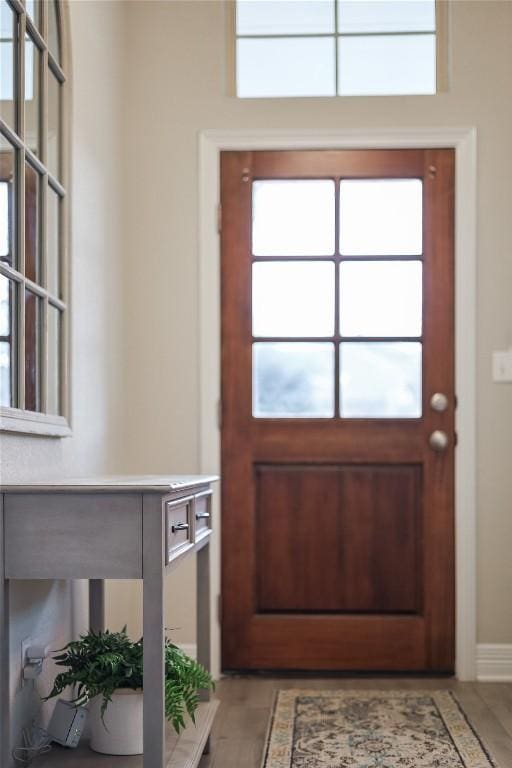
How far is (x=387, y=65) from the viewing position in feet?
12.8

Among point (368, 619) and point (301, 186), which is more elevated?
point (301, 186)

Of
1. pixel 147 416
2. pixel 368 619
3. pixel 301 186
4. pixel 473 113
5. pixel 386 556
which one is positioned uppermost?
pixel 473 113

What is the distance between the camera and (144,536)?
2174 mm

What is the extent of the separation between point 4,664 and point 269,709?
1.32 meters

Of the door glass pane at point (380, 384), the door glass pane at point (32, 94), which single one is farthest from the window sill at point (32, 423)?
the door glass pane at point (380, 384)

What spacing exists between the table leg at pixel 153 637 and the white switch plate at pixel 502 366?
78.1 inches

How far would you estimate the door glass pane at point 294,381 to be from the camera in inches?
152

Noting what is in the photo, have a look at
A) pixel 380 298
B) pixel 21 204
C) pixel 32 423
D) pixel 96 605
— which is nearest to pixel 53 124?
pixel 21 204

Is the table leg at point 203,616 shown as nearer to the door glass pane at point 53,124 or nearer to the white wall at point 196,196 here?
the white wall at point 196,196

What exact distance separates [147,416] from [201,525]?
107cm

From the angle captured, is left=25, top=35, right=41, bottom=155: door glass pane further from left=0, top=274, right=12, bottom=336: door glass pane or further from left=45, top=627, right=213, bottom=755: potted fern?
left=45, top=627, right=213, bottom=755: potted fern

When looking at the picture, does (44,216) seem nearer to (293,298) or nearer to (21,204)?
(21,204)

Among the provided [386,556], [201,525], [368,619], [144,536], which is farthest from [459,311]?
[144,536]

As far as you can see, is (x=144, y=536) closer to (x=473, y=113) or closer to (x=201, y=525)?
(x=201, y=525)
